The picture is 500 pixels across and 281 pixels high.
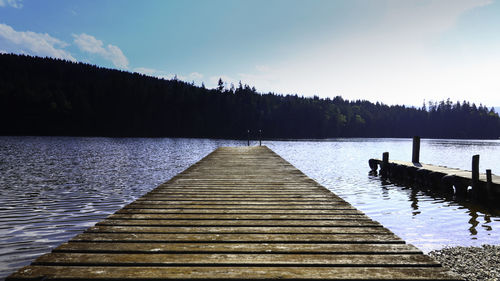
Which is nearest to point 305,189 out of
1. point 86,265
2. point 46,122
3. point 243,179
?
point 243,179

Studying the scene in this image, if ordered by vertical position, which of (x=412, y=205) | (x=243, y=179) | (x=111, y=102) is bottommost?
(x=412, y=205)

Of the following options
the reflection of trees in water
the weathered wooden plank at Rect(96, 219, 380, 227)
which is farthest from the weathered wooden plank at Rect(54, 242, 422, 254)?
the reflection of trees in water

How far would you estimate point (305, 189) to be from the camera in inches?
311

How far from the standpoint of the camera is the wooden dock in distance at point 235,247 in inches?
118

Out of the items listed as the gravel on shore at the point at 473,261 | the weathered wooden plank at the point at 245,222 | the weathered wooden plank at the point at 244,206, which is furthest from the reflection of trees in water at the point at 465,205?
the weathered wooden plank at the point at 245,222

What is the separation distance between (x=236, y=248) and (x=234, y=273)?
Result: 660 mm

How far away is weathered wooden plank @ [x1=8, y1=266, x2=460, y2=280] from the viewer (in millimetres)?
2893

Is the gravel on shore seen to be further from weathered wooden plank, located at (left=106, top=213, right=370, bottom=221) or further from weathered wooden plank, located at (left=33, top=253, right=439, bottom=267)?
weathered wooden plank, located at (left=33, top=253, right=439, bottom=267)

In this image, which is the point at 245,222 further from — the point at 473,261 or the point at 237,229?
the point at 473,261

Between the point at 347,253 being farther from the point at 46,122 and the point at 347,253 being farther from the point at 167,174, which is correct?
the point at 46,122

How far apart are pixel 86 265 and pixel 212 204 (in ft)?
10.2

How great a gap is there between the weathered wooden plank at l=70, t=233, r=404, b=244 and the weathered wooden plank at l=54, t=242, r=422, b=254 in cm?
13

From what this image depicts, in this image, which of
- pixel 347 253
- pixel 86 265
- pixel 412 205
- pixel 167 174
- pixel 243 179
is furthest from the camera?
pixel 167 174

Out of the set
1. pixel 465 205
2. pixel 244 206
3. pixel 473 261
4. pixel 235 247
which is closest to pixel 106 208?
pixel 244 206
